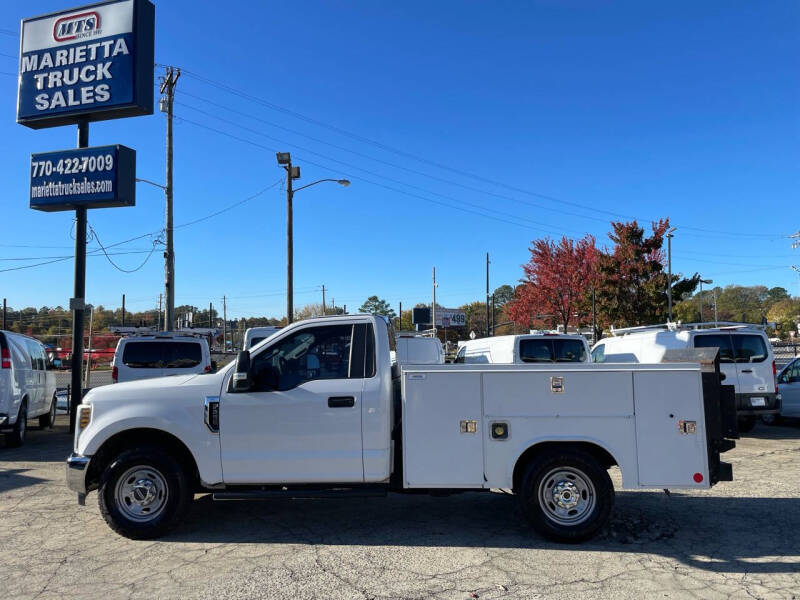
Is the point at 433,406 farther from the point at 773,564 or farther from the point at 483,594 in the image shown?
the point at 773,564

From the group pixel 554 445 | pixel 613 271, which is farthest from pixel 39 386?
pixel 613 271

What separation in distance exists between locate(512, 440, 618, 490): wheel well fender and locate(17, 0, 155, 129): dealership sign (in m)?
12.2

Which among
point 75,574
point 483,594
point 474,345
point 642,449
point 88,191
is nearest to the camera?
point 483,594

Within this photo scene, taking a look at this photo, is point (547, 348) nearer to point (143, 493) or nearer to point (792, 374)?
point (792, 374)

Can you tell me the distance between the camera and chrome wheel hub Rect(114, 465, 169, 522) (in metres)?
5.78

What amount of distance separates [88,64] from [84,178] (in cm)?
260

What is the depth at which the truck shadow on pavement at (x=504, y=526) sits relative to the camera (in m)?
5.44

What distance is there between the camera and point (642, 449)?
5.52 m

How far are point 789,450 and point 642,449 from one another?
22.4 feet

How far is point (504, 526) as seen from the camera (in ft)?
20.2

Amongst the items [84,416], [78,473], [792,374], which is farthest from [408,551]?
[792,374]

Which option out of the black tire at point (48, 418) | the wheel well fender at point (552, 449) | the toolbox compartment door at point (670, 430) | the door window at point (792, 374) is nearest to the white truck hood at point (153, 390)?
the wheel well fender at point (552, 449)

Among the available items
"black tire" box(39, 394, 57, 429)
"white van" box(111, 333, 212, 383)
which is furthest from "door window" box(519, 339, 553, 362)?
"black tire" box(39, 394, 57, 429)

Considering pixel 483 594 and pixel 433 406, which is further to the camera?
pixel 433 406
